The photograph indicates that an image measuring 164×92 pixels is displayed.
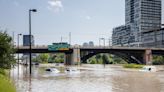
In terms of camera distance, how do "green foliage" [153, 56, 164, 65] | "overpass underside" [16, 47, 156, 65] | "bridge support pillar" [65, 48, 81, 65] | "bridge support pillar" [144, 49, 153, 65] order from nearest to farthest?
"bridge support pillar" [65, 48, 81, 65] < "overpass underside" [16, 47, 156, 65] < "bridge support pillar" [144, 49, 153, 65] < "green foliage" [153, 56, 164, 65]

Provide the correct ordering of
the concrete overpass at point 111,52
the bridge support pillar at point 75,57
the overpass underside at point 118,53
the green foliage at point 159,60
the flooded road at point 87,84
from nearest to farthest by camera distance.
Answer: the flooded road at point 87,84 → the bridge support pillar at point 75,57 → the concrete overpass at point 111,52 → the overpass underside at point 118,53 → the green foliage at point 159,60

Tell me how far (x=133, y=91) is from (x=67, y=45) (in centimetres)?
10758

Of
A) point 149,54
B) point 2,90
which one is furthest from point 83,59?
point 2,90

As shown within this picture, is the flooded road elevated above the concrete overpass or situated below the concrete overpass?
below

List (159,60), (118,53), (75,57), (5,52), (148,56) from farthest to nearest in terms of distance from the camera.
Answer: (159,60) < (118,53) < (148,56) < (75,57) < (5,52)

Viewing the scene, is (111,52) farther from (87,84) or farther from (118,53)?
(87,84)

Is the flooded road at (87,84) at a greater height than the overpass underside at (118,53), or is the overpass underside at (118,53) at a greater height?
the overpass underside at (118,53)

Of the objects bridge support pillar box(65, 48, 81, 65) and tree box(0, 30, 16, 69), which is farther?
bridge support pillar box(65, 48, 81, 65)

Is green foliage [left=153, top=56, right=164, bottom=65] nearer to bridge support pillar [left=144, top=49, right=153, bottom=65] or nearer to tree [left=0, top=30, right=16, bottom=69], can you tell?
bridge support pillar [left=144, top=49, right=153, bottom=65]

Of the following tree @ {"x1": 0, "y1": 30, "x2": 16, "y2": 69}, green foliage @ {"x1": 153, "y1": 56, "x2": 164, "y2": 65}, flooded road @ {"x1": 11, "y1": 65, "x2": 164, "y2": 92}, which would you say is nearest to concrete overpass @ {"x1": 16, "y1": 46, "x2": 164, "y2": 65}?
green foliage @ {"x1": 153, "y1": 56, "x2": 164, "y2": 65}

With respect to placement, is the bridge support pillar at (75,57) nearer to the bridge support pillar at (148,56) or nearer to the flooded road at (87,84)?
the bridge support pillar at (148,56)

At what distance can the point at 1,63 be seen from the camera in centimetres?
3669

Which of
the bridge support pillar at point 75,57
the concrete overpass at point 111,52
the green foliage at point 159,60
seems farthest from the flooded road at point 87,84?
the green foliage at point 159,60

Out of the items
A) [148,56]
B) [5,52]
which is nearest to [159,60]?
[148,56]
